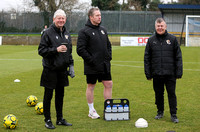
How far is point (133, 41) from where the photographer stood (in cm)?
3731

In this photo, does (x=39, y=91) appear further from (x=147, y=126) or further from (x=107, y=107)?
(x=147, y=126)

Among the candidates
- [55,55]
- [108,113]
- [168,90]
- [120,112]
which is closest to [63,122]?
[108,113]

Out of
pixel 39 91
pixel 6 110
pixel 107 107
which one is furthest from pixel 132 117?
pixel 39 91

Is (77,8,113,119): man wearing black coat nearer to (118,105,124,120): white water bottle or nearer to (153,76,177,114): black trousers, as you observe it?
(118,105,124,120): white water bottle

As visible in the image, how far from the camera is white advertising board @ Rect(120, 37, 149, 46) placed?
3694 centimetres

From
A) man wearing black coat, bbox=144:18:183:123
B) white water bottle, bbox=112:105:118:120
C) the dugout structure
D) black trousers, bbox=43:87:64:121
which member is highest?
the dugout structure

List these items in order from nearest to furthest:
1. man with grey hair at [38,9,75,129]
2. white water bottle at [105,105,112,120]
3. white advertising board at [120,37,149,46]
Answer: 1. man with grey hair at [38,9,75,129]
2. white water bottle at [105,105,112,120]
3. white advertising board at [120,37,149,46]

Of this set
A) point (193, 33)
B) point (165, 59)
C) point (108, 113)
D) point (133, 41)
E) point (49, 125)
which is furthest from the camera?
point (133, 41)

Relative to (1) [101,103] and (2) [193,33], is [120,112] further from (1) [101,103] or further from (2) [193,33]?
(2) [193,33]

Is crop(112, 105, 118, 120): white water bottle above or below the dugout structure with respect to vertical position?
below

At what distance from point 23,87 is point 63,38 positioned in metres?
5.09

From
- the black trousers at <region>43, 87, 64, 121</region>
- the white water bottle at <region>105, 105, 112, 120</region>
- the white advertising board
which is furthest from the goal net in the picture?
the black trousers at <region>43, 87, 64, 121</region>

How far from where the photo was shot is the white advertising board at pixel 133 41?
3694 centimetres

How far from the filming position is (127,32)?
44.7m
